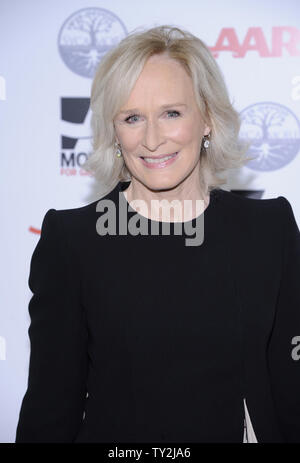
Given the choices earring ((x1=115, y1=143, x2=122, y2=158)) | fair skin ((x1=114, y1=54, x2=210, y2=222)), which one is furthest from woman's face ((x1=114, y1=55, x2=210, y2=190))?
earring ((x1=115, y1=143, x2=122, y2=158))

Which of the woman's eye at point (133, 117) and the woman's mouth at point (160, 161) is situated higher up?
the woman's eye at point (133, 117)

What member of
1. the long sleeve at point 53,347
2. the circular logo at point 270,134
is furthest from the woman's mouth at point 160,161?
the circular logo at point 270,134

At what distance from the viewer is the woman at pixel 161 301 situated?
1.69 meters

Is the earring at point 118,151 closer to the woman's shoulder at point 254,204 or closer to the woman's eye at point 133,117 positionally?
the woman's eye at point 133,117

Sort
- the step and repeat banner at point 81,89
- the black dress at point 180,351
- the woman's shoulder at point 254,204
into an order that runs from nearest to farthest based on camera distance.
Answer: the black dress at point 180,351, the woman's shoulder at point 254,204, the step and repeat banner at point 81,89

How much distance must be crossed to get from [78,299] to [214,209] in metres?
0.56

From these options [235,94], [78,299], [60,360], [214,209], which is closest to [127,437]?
[60,360]

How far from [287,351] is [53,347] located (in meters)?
0.76

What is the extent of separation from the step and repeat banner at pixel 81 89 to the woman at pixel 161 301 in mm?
746

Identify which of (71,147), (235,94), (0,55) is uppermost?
(0,55)

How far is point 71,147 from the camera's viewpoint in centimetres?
260

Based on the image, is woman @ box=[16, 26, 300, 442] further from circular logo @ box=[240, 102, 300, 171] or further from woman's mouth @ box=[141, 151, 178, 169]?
circular logo @ box=[240, 102, 300, 171]

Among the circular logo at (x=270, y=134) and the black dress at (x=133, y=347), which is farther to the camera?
the circular logo at (x=270, y=134)

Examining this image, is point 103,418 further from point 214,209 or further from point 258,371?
point 214,209
